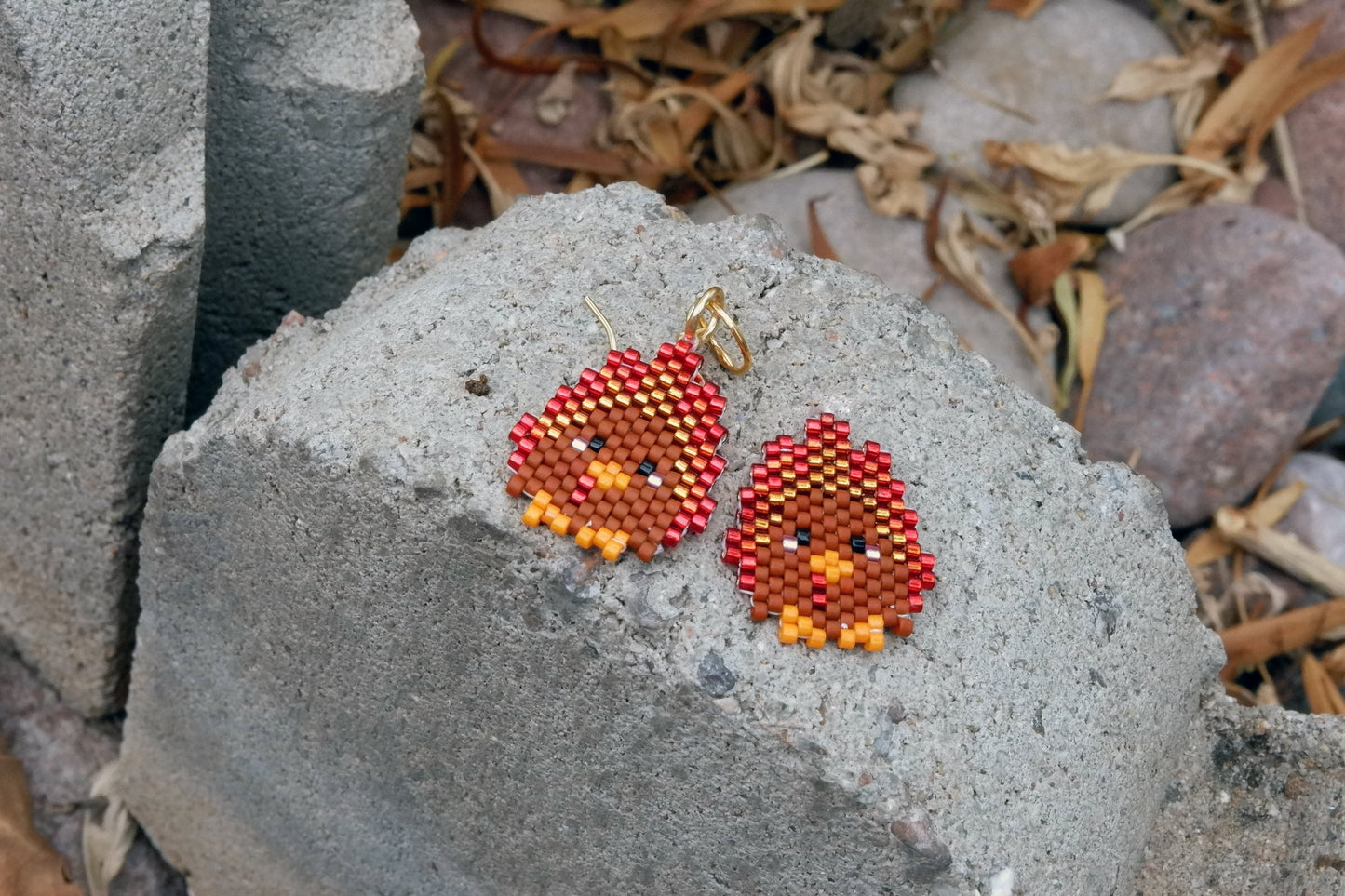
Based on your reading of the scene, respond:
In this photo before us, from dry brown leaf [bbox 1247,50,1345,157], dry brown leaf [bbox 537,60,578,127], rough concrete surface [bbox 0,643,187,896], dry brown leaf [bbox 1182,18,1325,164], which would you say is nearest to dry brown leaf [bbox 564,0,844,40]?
dry brown leaf [bbox 537,60,578,127]

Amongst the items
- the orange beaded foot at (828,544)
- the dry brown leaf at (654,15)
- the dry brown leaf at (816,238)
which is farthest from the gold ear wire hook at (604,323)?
the dry brown leaf at (654,15)

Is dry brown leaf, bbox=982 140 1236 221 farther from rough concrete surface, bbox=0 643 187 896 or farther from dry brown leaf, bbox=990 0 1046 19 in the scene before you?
rough concrete surface, bbox=0 643 187 896

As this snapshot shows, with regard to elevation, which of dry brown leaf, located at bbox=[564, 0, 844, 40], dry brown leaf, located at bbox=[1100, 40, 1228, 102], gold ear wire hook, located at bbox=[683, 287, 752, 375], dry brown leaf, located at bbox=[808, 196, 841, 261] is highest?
gold ear wire hook, located at bbox=[683, 287, 752, 375]

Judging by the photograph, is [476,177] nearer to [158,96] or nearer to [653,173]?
[653,173]

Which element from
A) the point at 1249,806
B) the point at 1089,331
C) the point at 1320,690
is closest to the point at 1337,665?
the point at 1320,690

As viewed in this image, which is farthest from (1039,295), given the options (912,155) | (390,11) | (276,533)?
(276,533)

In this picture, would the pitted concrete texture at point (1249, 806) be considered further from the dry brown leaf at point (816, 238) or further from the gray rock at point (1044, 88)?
the gray rock at point (1044, 88)

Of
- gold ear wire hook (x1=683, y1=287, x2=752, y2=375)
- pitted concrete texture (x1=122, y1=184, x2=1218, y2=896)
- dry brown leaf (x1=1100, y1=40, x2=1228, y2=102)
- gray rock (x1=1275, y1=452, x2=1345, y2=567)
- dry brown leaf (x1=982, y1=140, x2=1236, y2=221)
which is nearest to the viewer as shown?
pitted concrete texture (x1=122, y1=184, x2=1218, y2=896)

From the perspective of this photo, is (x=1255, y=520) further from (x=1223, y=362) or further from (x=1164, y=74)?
(x=1164, y=74)

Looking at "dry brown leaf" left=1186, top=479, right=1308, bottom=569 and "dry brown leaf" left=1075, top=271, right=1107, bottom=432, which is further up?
"dry brown leaf" left=1075, top=271, right=1107, bottom=432
